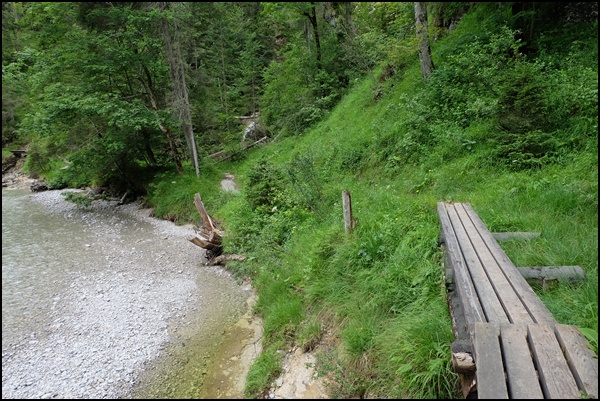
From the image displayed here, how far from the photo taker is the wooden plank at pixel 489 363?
2.10 meters

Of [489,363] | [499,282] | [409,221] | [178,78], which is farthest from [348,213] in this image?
[178,78]

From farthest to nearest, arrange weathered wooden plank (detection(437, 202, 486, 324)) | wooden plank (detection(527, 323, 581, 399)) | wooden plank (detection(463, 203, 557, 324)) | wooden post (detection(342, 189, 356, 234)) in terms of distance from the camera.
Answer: wooden post (detection(342, 189, 356, 234)) → weathered wooden plank (detection(437, 202, 486, 324)) → wooden plank (detection(463, 203, 557, 324)) → wooden plank (detection(527, 323, 581, 399))

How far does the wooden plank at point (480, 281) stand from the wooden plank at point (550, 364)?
0.26 m

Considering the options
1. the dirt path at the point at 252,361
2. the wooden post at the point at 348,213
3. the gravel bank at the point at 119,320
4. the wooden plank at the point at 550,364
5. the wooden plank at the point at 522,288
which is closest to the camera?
the wooden plank at the point at 550,364

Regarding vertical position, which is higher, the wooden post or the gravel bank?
the wooden post

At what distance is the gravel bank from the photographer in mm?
4910

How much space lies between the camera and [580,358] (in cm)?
225

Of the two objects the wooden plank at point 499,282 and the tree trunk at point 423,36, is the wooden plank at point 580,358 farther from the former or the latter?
the tree trunk at point 423,36

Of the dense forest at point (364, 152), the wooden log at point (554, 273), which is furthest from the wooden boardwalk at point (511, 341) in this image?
the dense forest at point (364, 152)

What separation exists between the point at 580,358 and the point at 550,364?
0.73 ft

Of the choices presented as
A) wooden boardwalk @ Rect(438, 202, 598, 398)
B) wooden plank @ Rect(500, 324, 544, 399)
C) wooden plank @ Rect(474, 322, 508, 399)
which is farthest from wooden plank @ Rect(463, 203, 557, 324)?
wooden plank @ Rect(474, 322, 508, 399)

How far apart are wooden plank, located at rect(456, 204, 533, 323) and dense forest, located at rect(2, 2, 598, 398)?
464 millimetres

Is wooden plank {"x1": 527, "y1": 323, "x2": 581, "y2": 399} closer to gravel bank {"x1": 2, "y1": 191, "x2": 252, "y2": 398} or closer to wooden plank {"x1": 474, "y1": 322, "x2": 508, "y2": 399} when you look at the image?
wooden plank {"x1": 474, "y1": 322, "x2": 508, "y2": 399}

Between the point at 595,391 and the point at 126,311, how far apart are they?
7236 millimetres
